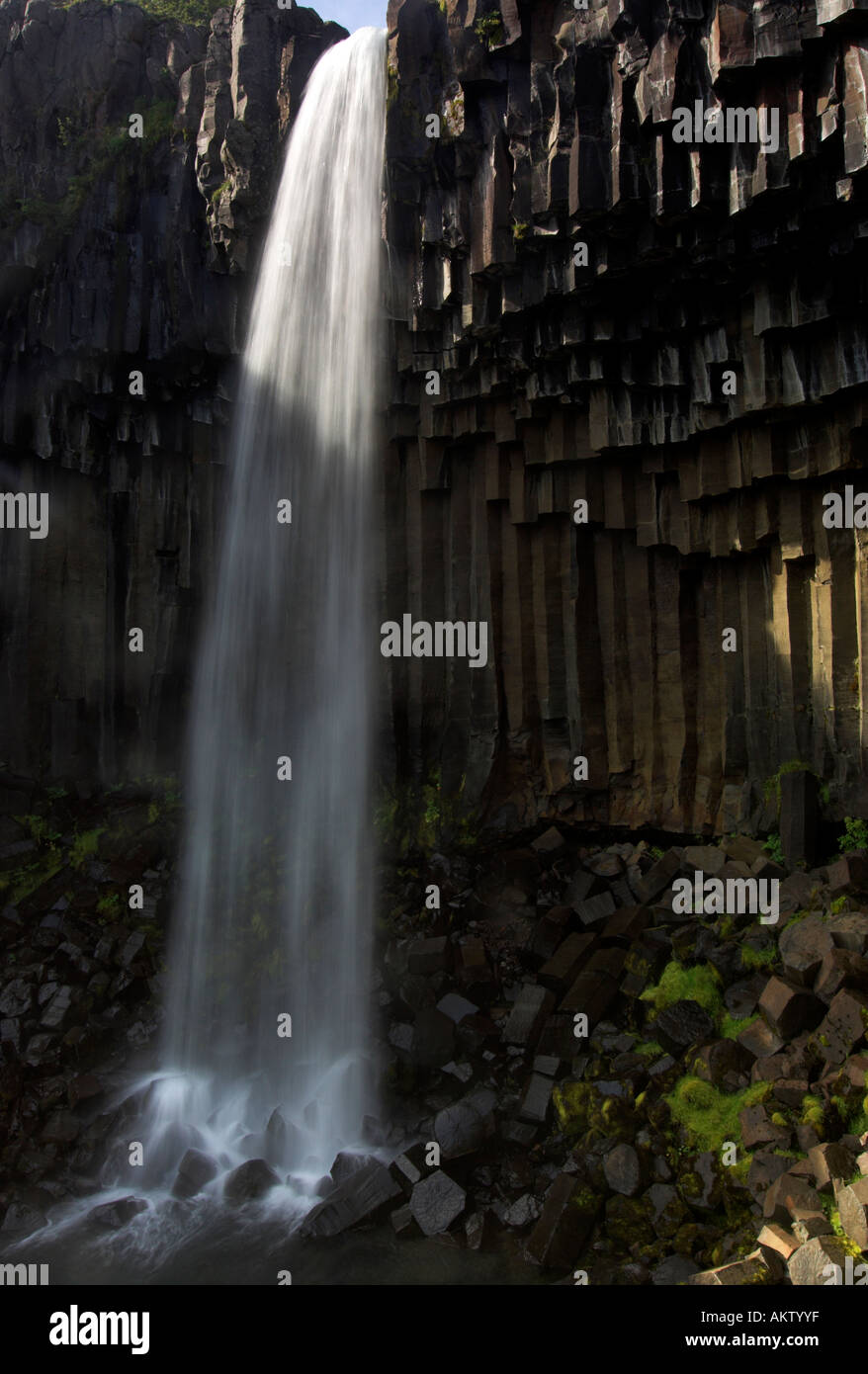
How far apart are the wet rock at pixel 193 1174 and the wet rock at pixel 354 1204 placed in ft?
6.30

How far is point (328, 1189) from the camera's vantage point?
11000 mm

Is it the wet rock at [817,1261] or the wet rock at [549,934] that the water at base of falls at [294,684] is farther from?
the wet rock at [817,1261]

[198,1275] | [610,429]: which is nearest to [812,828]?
[610,429]

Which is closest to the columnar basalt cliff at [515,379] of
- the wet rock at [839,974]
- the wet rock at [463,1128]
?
the wet rock at [839,974]

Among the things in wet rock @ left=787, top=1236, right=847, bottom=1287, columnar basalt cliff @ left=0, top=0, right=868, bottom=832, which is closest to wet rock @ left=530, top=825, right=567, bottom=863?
columnar basalt cliff @ left=0, top=0, right=868, bottom=832

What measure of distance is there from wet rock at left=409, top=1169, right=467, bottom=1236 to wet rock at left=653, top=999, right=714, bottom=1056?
9.17 feet

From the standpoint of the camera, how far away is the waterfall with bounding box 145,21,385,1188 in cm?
1433

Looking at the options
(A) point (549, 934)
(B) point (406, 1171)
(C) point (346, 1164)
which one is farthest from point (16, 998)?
(A) point (549, 934)

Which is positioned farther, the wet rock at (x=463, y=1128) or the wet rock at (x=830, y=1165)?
the wet rock at (x=463, y=1128)

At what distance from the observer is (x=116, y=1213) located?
11109 mm

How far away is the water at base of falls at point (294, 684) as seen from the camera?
14.0m

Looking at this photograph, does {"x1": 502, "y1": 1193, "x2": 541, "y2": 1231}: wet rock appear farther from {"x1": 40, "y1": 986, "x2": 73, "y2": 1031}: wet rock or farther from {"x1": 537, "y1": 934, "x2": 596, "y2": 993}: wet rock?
{"x1": 40, "y1": 986, "x2": 73, "y2": 1031}: wet rock

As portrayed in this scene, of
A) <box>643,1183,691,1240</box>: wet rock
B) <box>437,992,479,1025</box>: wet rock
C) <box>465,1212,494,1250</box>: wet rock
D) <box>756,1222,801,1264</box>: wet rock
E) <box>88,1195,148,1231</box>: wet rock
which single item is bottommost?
<box>88,1195,148,1231</box>: wet rock

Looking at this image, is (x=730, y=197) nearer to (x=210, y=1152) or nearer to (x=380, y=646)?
(x=380, y=646)
